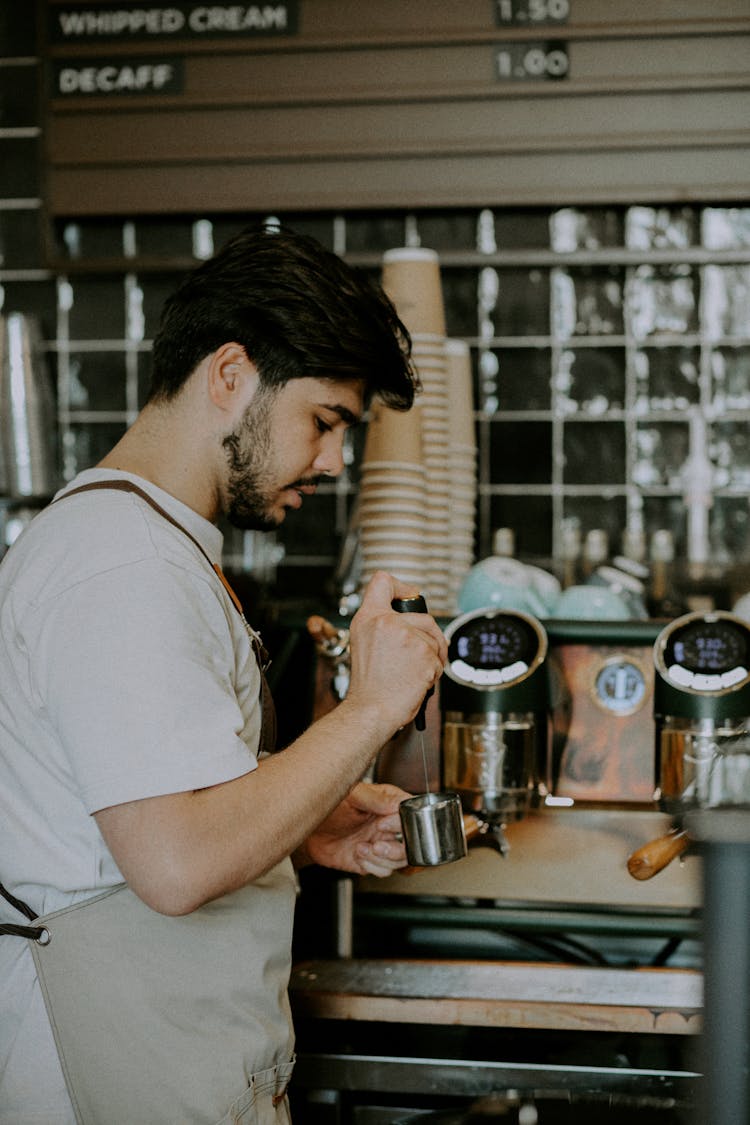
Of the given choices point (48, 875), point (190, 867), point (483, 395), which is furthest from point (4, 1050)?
point (483, 395)

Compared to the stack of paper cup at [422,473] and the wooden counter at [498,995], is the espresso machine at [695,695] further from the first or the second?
the stack of paper cup at [422,473]

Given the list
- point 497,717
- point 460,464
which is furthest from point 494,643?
point 460,464

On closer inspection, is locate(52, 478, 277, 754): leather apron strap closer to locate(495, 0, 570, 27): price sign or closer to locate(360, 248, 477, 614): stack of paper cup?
locate(360, 248, 477, 614): stack of paper cup

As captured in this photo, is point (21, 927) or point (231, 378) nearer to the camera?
point (21, 927)

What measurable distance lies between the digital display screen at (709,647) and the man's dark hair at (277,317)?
0.57m

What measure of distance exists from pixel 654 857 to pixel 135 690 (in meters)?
0.63

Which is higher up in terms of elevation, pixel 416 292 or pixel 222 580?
pixel 416 292

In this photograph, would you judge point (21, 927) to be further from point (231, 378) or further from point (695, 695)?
point (695, 695)

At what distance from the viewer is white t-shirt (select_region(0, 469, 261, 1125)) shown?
980mm

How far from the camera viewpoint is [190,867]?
3.18 feet

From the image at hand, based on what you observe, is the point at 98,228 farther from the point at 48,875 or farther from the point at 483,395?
the point at 48,875

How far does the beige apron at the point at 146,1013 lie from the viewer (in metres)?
1.10

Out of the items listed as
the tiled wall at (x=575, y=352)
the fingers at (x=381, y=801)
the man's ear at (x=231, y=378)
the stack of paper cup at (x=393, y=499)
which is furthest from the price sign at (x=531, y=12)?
the fingers at (x=381, y=801)

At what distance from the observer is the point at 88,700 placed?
99 cm
